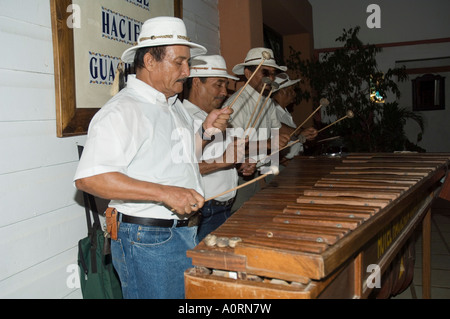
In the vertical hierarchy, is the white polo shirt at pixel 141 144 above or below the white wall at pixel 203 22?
A: below

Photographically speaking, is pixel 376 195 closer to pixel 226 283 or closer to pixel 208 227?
pixel 226 283

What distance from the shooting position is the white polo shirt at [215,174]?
2.72 m

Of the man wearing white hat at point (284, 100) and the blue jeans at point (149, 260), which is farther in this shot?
the man wearing white hat at point (284, 100)

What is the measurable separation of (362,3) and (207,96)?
6.61 meters

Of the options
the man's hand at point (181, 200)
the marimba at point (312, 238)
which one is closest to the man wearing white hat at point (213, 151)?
the marimba at point (312, 238)

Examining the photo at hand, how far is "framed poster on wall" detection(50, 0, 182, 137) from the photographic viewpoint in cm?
212

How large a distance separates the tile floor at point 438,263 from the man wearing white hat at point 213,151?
6.05 ft

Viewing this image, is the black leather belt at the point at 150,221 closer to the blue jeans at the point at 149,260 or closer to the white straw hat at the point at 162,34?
the blue jeans at the point at 149,260

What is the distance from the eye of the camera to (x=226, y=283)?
1333 mm

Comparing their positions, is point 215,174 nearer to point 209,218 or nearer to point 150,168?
point 209,218

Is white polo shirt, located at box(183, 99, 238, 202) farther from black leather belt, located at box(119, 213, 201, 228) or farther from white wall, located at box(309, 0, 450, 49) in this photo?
white wall, located at box(309, 0, 450, 49)

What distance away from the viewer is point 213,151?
2.80m

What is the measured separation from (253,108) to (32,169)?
1.88m

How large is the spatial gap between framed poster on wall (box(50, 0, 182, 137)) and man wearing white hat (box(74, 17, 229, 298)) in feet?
1.18
